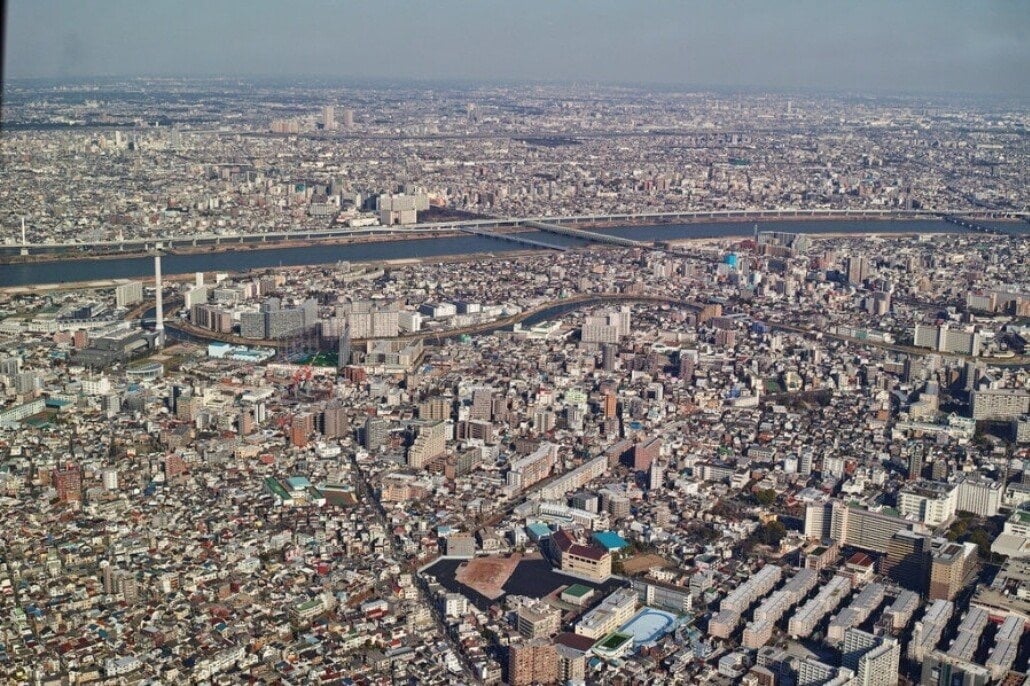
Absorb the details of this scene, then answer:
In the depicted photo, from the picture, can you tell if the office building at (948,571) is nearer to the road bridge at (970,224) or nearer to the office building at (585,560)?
the office building at (585,560)

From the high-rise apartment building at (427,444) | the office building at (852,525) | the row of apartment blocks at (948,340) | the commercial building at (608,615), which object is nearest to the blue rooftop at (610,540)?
the commercial building at (608,615)

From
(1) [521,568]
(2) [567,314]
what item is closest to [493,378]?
(2) [567,314]

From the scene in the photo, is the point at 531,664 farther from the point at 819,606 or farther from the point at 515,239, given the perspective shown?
the point at 515,239

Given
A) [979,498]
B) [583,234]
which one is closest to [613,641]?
[979,498]

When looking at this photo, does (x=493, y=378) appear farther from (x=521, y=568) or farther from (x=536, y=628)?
(x=536, y=628)

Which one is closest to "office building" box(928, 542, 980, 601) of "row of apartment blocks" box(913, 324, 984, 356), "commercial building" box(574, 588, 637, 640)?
"commercial building" box(574, 588, 637, 640)

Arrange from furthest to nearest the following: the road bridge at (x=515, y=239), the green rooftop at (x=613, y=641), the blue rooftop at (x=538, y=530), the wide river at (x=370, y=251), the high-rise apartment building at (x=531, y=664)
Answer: the road bridge at (x=515, y=239)
the wide river at (x=370, y=251)
the blue rooftop at (x=538, y=530)
the green rooftop at (x=613, y=641)
the high-rise apartment building at (x=531, y=664)

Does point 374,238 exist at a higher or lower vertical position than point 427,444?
higher

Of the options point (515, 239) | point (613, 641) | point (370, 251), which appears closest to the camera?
point (613, 641)
